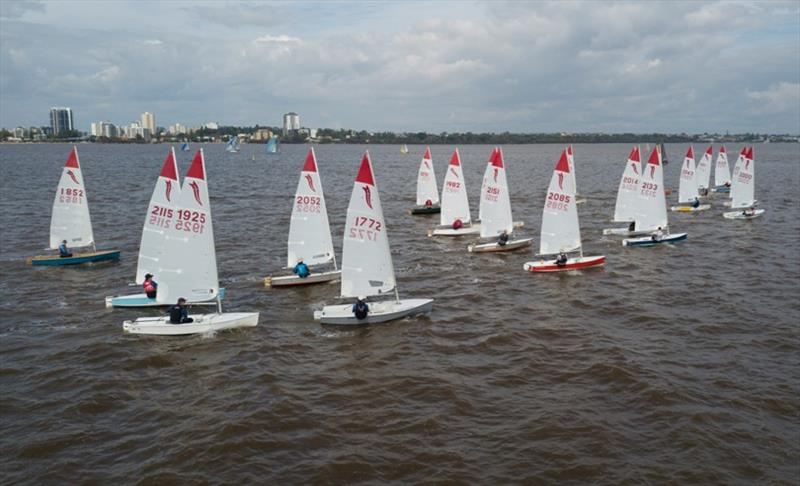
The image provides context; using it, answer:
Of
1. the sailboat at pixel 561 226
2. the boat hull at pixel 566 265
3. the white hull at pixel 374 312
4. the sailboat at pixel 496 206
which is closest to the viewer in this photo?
the white hull at pixel 374 312

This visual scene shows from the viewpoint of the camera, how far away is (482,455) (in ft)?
54.1

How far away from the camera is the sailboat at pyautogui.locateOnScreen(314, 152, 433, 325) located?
1051 inches

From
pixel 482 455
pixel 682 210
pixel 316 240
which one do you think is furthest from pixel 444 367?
pixel 682 210

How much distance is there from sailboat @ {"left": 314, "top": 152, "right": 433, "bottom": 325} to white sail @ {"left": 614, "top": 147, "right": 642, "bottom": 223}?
2252 cm

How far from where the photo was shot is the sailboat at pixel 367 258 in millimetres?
26688

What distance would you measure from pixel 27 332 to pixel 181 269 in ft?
22.2

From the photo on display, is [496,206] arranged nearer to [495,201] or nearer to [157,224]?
[495,201]

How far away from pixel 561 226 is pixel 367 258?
1439cm

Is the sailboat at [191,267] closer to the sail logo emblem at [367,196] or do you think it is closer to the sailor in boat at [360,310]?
the sailor in boat at [360,310]

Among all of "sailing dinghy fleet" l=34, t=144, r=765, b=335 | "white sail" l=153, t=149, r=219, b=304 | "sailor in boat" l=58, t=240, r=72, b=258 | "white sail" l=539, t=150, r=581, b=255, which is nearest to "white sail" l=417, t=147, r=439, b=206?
"sailing dinghy fleet" l=34, t=144, r=765, b=335

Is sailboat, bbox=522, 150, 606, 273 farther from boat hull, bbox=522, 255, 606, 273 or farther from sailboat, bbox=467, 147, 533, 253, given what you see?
sailboat, bbox=467, 147, 533, 253

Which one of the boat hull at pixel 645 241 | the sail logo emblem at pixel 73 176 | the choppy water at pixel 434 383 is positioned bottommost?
the choppy water at pixel 434 383

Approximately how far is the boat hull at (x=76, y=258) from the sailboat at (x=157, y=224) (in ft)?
31.0

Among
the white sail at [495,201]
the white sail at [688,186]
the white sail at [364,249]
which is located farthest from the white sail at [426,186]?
the white sail at [364,249]
